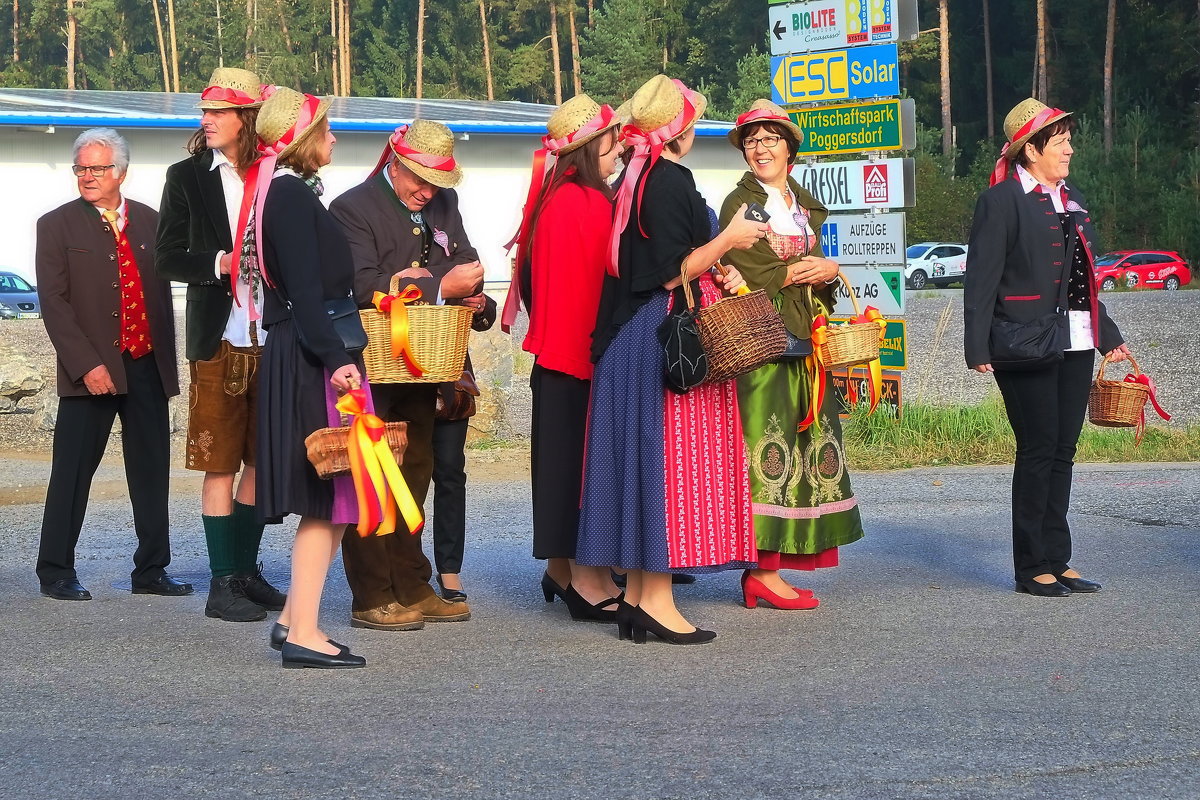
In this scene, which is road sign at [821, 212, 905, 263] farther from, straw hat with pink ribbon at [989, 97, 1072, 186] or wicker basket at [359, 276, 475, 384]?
wicker basket at [359, 276, 475, 384]

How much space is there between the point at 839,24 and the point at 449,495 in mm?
7100

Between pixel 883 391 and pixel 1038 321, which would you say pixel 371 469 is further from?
pixel 883 391

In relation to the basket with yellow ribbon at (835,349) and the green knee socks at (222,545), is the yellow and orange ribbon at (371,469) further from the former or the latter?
the basket with yellow ribbon at (835,349)

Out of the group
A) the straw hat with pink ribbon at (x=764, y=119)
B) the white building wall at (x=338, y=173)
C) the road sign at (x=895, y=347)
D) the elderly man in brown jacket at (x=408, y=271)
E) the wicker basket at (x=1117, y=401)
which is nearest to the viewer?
the elderly man in brown jacket at (x=408, y=271)

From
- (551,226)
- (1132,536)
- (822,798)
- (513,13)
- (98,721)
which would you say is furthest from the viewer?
(513,13)

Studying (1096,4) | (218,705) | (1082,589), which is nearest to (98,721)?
(218,705)

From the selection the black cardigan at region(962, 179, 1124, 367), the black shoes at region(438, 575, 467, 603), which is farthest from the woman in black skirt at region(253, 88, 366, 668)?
the black cardigan at region(962, 179, 1124, 367)

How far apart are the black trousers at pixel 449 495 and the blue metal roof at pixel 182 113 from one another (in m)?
24.1

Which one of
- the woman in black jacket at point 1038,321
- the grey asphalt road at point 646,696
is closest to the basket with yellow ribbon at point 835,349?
the woman in black jacket at point 1038,321

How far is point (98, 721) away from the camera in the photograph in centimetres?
483

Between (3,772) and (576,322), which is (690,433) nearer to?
(576,322)

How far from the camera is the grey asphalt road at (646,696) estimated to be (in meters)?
4.21

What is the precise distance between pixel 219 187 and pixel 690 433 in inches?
83.7

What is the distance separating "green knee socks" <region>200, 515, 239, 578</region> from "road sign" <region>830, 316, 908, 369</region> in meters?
6.71
